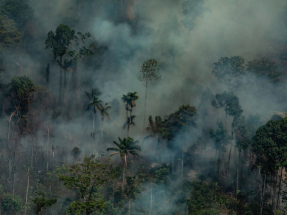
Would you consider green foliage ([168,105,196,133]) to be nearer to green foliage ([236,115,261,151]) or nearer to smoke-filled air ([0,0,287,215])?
smoke-filled air ([0,0,287,215])

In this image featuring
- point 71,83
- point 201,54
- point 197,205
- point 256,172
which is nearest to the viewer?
point 197,205

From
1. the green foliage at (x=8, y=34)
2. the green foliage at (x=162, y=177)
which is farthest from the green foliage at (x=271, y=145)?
the green foliage at (x=8, y=34)

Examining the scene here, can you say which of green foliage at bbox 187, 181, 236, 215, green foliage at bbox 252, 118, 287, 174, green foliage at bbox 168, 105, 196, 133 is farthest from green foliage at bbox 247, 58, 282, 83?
green foliage at bbox 187, 181, 236, 215

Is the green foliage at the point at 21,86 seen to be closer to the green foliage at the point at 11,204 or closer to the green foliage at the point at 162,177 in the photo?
the green foliage at the point at 11,204

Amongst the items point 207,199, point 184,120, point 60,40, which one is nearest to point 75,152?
point 184,120

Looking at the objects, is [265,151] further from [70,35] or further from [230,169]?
[70,35]

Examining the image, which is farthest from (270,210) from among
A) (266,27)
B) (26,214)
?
(266,27)

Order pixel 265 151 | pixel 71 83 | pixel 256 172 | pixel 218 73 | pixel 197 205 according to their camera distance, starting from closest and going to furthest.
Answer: pixel 265 151
pixel 197 205
pixel 256 172
pixel 218 73
pixel 71 83
